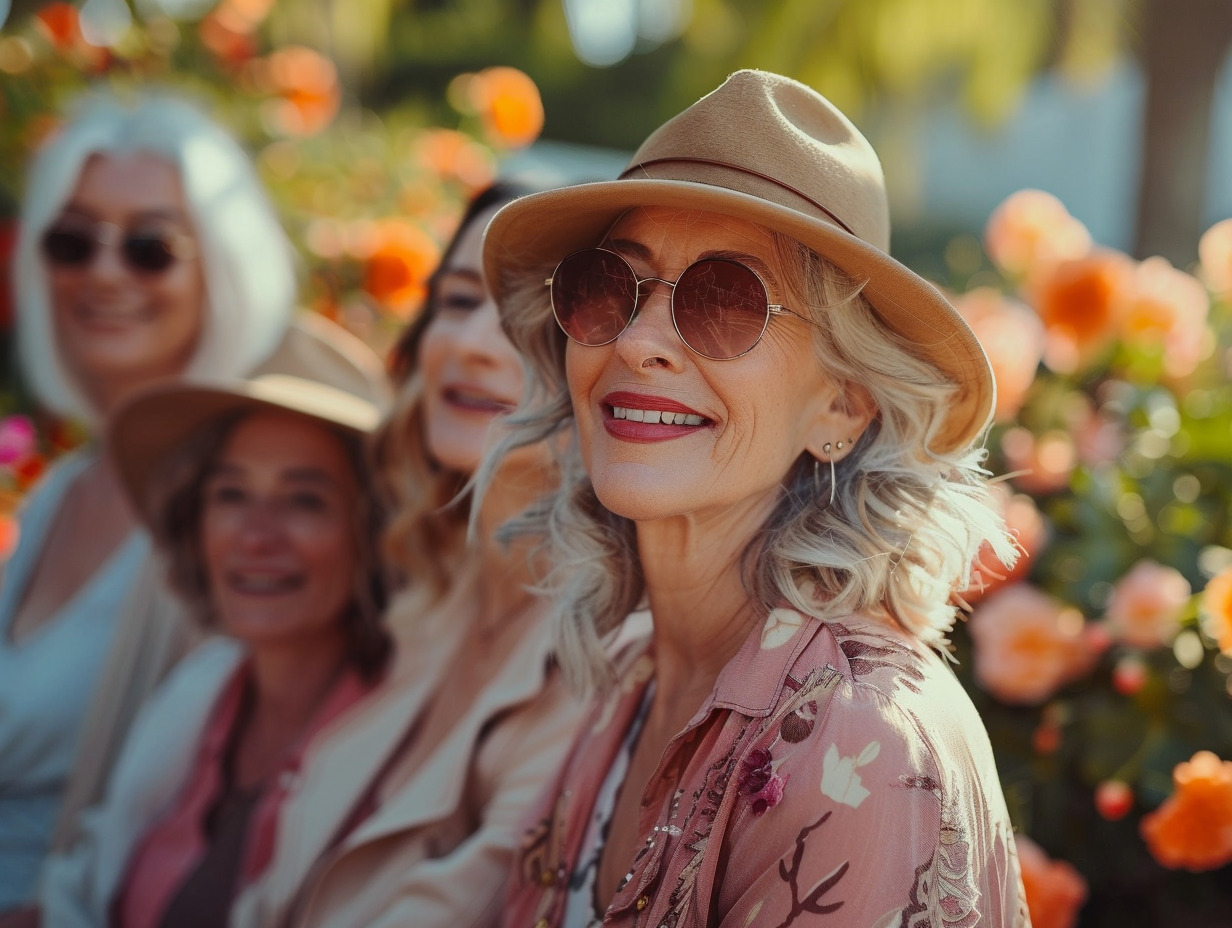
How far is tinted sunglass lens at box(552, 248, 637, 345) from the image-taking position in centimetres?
175

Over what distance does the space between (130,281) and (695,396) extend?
2.57 m

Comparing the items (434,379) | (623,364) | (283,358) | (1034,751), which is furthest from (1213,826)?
(283,358)

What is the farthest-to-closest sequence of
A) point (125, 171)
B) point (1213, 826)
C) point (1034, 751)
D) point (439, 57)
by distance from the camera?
point (439, 57) < point (125, 171) < point (1034, 751) < point (1213, 826)

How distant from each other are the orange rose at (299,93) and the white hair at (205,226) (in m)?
1.61

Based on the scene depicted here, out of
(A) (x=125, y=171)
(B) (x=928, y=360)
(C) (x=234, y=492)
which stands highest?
(A) (x=125, y=171)

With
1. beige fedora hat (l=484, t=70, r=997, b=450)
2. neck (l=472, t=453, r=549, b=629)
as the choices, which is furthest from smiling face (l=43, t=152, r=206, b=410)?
beige fedora hat (l=484, t=70, r=997, b=450)

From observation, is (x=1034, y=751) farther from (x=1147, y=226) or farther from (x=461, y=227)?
(x=1147, y=226)

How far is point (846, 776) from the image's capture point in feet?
4.76

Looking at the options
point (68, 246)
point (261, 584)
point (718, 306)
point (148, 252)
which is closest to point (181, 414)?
point (261, 584)

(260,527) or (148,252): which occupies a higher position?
(148,252)

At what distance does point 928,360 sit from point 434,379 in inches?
54.0

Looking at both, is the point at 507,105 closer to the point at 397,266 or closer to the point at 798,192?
the point at 397,266

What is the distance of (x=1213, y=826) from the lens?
2.24m

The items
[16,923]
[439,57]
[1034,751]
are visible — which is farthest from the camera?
[439,57]
